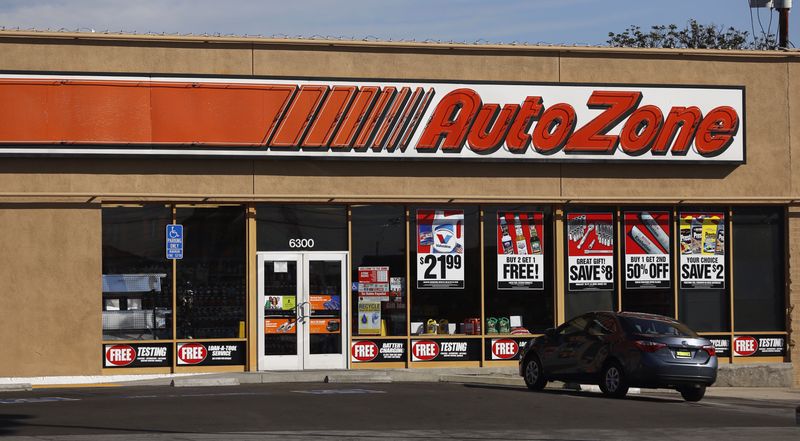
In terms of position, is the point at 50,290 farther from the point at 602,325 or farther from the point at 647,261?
the point at 647,261

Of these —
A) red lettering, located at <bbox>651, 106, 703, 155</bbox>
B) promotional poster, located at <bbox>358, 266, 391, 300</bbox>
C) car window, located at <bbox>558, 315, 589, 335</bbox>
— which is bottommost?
car window, located at <bbox>558, 315, 589, 335</bbox>

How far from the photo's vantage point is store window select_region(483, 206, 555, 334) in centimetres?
2680

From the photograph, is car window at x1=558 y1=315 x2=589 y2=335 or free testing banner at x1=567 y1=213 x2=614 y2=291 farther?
free testing banner at x1=567 y1=213 x2=614 y2=291

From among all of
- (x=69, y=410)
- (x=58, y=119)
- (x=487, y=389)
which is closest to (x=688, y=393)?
(x=487, y=389)

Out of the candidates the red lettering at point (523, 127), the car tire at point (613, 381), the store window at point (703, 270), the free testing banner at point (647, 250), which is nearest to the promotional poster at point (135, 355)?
the red lettering at point (523, 127)

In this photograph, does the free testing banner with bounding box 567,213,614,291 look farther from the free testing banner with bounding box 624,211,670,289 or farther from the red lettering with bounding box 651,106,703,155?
the red lettering with bounding box 651,106,703,155

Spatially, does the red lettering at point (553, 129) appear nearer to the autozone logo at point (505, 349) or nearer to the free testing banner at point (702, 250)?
the free testing banner at point (702, 250)

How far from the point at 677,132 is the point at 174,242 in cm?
1158

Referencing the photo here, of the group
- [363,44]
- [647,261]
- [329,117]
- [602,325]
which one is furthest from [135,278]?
[647,261]

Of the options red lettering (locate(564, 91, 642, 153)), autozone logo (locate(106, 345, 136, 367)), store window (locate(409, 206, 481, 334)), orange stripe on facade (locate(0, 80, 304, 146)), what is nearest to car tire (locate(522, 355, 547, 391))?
store window (locate(409, 206, 481, 334))

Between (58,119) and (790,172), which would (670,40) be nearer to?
(790,172)

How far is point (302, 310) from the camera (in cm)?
2591

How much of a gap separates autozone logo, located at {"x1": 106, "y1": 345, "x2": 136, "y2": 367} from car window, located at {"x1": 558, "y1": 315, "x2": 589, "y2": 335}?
9.01 metres

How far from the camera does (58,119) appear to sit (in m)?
24.7
